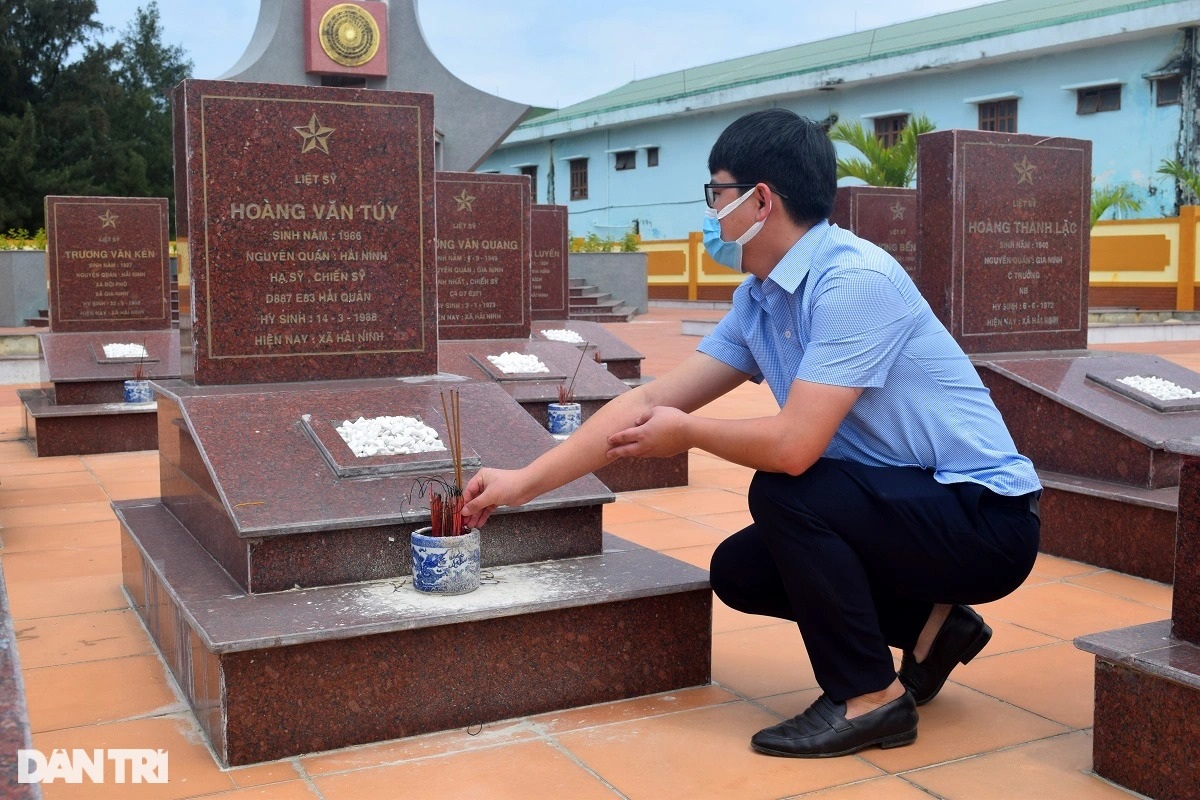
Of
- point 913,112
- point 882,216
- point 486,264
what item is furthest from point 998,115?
point 486,264

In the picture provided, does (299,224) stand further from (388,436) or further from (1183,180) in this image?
(1183,180)

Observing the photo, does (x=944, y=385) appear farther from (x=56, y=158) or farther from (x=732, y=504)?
(x=56, y=158)

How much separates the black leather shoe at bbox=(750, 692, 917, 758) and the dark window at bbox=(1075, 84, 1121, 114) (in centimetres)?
1994

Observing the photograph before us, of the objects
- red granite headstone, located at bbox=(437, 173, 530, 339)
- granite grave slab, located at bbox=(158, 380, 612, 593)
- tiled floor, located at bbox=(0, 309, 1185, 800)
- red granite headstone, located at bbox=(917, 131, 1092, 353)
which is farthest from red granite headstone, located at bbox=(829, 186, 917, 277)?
granite grave slab, located at bbox=(158, 380, 612, 593)

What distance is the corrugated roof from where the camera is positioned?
21219mm

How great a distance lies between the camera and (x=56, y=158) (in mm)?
26953

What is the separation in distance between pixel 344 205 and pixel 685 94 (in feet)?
80.1

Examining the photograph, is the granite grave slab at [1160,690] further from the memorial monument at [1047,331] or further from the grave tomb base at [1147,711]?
the memorial monument at [1047,331]

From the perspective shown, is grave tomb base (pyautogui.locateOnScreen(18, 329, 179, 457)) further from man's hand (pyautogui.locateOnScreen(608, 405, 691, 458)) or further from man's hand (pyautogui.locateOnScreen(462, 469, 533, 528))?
man's hand (pyautogui.locateOnScreen(608, 405, 691, 458))

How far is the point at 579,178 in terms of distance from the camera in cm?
3175

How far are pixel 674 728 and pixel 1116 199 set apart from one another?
18.2 m

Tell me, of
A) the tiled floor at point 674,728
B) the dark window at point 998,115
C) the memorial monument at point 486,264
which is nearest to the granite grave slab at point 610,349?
the memorial monument at point 486,264

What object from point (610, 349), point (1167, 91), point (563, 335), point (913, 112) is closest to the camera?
point (610, 349)

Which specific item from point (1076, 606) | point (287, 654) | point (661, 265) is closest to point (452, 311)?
A: point (1076, 606)
